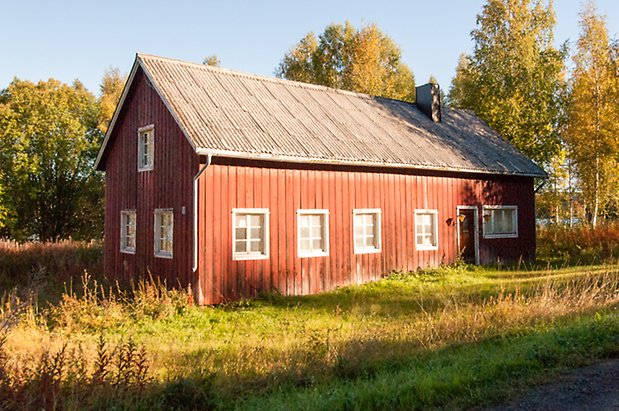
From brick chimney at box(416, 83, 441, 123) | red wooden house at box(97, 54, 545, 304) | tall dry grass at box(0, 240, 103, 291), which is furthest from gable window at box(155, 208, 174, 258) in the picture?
brick chimney at box(416, 83, 441, 123)

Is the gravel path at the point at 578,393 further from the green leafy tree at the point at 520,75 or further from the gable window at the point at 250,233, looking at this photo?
the green leafy tree at the point at 520,75

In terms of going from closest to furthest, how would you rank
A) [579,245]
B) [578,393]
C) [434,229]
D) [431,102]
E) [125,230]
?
[578,393], [125,230], [434,229], [431,102], [579,245]

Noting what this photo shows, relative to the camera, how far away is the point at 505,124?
2630 centimetres

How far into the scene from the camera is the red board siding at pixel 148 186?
12922 mm

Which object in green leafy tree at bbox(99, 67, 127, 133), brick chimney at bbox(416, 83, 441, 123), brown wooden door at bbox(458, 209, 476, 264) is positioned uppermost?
green leafy tree at bbox(99, 67, 127, 133)

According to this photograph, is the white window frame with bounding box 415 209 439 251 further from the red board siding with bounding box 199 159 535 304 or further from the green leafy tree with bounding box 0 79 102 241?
the green leafy tree with bounding box 0 79 102 241

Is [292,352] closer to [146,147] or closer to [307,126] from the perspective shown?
[307,126]

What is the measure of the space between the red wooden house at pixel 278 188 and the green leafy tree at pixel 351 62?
17.3 meters

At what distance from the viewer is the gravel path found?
4.99 m

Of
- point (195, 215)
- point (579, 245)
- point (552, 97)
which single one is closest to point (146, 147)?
point (195, 215)

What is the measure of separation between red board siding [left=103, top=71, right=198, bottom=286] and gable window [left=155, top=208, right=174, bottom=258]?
6.9 inches

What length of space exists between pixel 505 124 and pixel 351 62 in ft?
48.3

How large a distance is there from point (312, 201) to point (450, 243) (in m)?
5.89

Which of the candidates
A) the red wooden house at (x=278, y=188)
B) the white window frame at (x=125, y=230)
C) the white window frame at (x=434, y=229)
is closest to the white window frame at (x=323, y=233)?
the red wooden house at (x=278, y=188)
